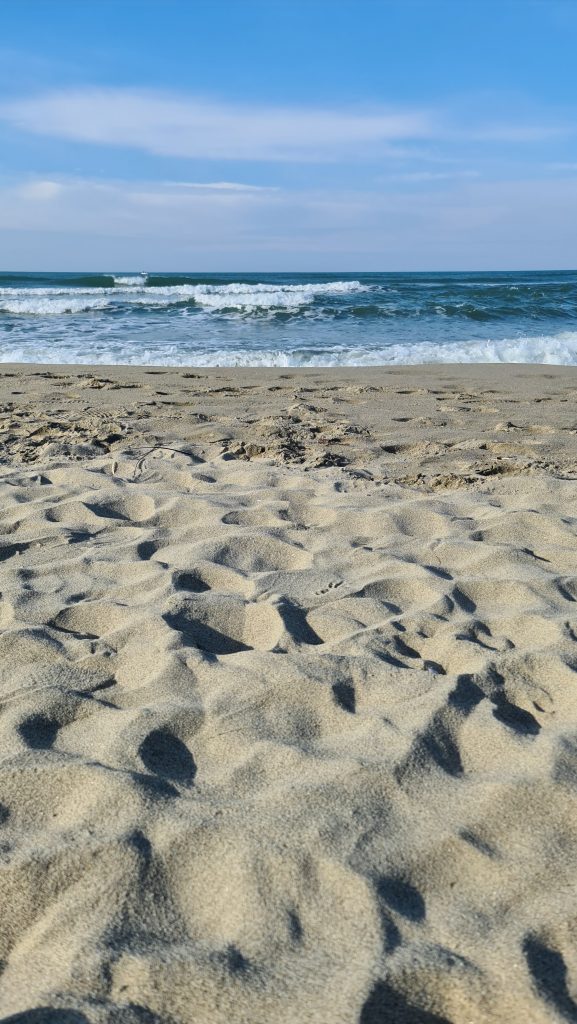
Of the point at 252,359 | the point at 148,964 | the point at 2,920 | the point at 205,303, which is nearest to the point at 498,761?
the point at 148,964

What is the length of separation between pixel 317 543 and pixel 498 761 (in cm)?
141

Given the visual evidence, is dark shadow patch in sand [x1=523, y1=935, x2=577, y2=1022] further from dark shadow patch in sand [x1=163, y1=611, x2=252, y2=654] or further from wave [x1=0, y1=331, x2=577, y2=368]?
wave [x1=0, y1=331, x2=577, y2=368]

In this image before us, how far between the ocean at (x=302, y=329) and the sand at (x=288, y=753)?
6.40 m

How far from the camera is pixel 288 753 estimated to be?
1793 mm

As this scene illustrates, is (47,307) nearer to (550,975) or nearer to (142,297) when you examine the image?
(142,297)

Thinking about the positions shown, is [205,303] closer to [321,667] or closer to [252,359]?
[252,359]

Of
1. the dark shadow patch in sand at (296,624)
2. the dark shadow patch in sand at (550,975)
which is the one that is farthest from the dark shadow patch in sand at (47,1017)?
the dark shadow patch in sand at (296,624)

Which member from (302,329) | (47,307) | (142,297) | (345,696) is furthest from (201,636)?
(142,297)

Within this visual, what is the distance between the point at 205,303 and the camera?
19750 mm

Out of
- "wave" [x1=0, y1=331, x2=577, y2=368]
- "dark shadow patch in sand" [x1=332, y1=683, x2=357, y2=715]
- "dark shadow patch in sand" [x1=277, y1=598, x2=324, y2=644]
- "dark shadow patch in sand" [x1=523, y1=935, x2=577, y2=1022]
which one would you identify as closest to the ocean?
"wave" [x1=0, y1=331, x2=577, y2=368]

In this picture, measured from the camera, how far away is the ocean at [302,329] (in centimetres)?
999

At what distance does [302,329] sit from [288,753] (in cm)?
1257

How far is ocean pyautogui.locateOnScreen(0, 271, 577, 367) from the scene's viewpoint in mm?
9992

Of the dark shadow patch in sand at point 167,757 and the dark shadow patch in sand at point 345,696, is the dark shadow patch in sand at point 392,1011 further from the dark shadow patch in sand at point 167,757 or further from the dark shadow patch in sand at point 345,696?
the dark shadow patch in sand at point 345,696
